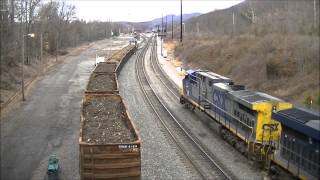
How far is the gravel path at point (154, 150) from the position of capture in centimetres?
1778

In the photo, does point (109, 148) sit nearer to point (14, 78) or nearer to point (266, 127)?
point (266, 127)

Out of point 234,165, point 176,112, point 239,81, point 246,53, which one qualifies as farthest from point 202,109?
point 246,53

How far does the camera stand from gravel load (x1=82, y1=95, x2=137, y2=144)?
15.9m

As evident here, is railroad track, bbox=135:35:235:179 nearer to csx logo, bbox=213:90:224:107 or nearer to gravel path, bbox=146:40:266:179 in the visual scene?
gravel path, bbox=146:40:266:179

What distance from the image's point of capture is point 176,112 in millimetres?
29797

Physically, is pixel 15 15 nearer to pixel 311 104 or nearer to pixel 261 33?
pixel 261 33

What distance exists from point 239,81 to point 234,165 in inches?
813

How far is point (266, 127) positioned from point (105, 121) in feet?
22.2

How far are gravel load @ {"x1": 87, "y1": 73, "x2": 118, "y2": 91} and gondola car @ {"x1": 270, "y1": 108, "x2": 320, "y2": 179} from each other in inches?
583

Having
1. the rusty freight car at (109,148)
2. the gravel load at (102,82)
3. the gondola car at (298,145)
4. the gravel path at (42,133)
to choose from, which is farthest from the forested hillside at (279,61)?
the gravel path at (42,133)

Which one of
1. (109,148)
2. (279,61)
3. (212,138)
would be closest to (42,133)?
(212,138)

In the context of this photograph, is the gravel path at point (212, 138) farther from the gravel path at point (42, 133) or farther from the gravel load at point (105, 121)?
the gravel path at point (42, 133)

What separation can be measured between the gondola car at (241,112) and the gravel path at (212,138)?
44 centimetres

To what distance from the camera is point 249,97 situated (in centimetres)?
1981
